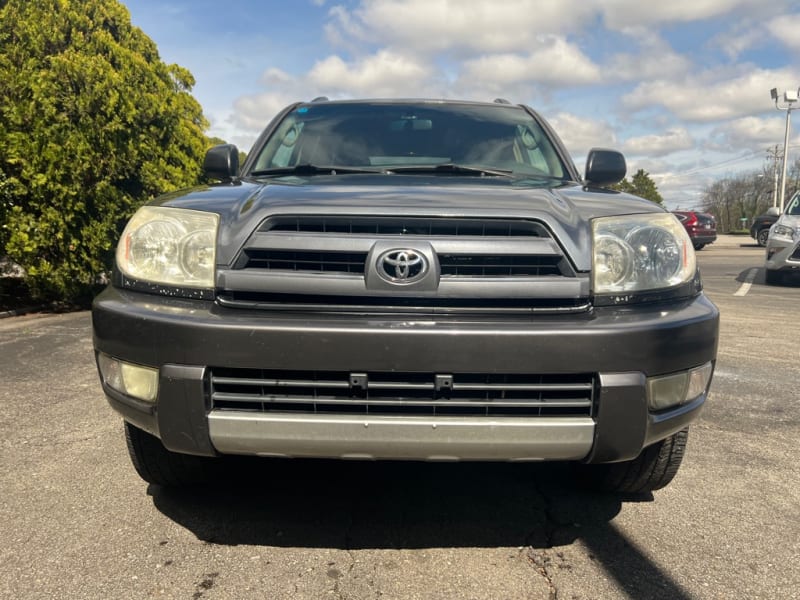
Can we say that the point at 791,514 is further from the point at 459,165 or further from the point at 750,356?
the point at 750,356

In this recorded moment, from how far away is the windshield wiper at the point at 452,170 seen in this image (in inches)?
112

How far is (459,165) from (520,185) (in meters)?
0.54

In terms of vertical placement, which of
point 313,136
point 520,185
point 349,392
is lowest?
point 349,392

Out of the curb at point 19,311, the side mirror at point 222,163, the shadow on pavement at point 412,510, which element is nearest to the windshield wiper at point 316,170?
the side mirror at point 222,163

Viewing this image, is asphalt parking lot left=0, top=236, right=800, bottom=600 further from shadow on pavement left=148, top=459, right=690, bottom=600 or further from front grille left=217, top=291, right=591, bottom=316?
front grille left=217, top=291, right=591, bottom=316

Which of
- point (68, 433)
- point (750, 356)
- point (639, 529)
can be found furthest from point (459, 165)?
point (750, 356)

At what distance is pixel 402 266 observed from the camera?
197 centimetres

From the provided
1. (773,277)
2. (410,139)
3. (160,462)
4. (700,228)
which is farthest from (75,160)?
(700,228)

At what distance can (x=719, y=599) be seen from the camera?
78.0 inches

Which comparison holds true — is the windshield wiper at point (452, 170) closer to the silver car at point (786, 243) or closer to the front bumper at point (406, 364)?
the front bumper at point (406, 364)

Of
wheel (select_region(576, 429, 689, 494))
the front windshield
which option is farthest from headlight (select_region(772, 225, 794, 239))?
wheel (select_region(576, 429, 689, 494))

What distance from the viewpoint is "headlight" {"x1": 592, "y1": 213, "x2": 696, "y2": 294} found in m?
2.10

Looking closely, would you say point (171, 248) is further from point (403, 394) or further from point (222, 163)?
point (222, 163)

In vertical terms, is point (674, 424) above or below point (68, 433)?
above
